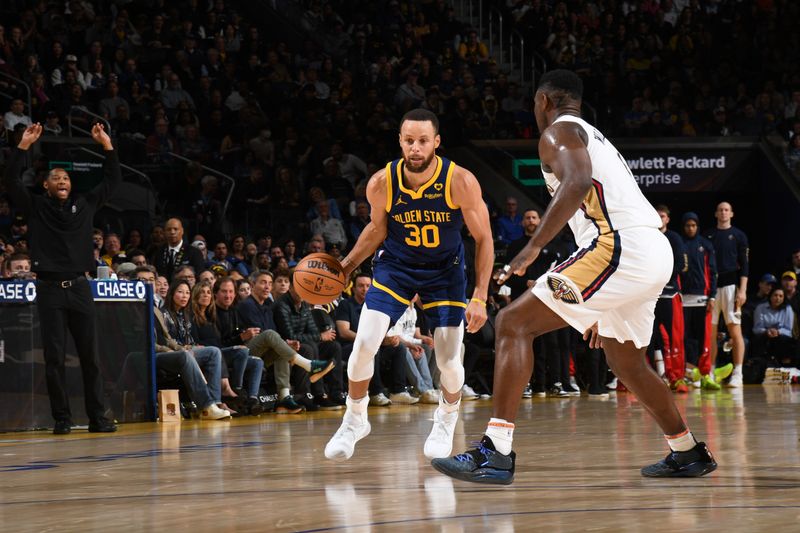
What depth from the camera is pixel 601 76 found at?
66.1 feet

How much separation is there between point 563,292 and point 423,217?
1267 mm

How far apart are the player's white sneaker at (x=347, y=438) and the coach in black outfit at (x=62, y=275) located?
3.43m

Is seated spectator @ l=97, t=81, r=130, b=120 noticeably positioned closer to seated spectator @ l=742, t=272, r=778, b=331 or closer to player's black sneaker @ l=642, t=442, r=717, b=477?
seated spectator @ l=742, t=272, r=778, b=331

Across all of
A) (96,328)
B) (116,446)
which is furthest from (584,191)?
(96,328)

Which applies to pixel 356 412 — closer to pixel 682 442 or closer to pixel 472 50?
pixel 682 442

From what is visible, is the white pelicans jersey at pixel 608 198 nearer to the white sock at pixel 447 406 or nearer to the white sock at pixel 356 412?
the white sock at pixel 447 406

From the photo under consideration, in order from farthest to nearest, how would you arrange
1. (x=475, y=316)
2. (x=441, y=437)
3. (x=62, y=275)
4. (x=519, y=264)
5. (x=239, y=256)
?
1. (x=239, y=256)
2. (x=62, y=275)
3. (x=441, y=437)
4. (x=475, y=316)
5. (x=519, y=264)

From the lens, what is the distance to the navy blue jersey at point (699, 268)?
13883mm

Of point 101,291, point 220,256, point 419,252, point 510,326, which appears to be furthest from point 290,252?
point 510,326

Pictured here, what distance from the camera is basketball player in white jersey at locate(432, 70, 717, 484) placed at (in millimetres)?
5086

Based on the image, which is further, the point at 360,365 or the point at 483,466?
the point at 360,365

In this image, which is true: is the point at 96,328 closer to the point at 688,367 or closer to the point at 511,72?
the point at 688,367

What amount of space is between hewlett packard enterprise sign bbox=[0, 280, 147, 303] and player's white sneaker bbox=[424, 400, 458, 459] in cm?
403

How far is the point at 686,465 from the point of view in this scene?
528cm
